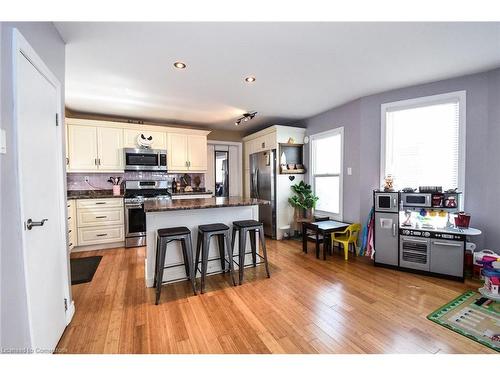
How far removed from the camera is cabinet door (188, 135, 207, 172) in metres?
4.77

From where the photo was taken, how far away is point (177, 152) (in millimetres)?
4637

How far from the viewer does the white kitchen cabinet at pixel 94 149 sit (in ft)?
12.5

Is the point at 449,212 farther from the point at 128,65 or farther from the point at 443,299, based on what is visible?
the point at 128,65

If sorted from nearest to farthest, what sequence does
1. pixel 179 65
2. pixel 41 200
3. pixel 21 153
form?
pixel 21 153
pixel 41 200
pixel 179 65

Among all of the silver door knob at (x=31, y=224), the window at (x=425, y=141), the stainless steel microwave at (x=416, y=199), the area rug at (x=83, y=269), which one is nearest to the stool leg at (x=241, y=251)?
the silver door knob at (x=31, y=224)

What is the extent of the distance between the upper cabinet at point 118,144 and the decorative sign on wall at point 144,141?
1.2 inches

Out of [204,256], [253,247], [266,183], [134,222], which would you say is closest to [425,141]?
[266,183]

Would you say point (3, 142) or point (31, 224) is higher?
point (3, 142)

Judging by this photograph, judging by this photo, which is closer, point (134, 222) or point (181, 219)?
point (181, 219)

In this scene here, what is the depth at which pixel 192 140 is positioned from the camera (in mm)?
4773

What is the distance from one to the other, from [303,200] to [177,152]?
2824mm

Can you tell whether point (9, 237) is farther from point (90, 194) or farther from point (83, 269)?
point (90, 194)

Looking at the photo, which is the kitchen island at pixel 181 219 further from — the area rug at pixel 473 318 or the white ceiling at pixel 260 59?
the area rug at pixel 473 318
